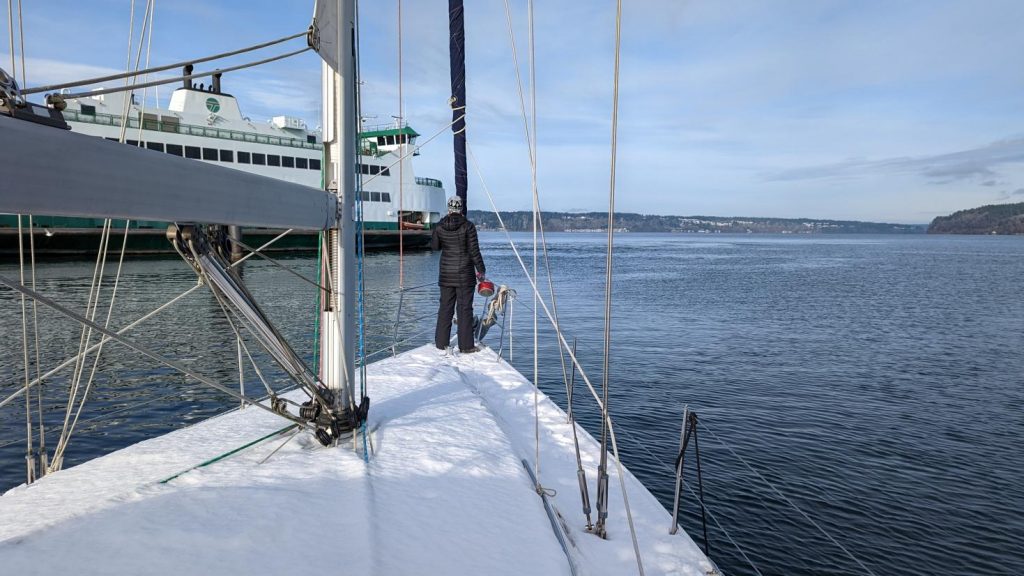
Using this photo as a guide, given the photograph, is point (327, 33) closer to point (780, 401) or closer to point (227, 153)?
point (780, 401)

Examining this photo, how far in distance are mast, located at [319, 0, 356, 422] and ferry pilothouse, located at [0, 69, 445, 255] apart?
72.6 ft

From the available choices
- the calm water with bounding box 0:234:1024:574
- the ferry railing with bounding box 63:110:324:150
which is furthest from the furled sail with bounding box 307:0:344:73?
→ the ferry railing with bounding box 63:110:324:150

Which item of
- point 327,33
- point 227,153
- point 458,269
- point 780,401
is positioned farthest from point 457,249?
point 227,153

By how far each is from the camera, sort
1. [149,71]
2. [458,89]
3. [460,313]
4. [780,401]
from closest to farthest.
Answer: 1. [149,71]
2. [460,313]
3. [458,89]
4. [780,401]

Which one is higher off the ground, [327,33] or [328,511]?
[327,33]

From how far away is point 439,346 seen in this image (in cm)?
761

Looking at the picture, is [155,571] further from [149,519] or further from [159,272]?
[159,272]

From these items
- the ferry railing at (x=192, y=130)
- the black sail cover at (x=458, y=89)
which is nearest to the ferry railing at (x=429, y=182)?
the ferry railing at (x=192, y=130)

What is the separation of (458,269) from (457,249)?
0.24m

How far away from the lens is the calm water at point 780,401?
5820 mm

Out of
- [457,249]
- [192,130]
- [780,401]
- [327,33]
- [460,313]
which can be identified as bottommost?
[780,401]

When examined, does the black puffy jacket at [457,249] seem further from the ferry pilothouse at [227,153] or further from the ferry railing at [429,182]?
the ferry railing at [429,182]

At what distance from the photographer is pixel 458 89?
27.6 ft

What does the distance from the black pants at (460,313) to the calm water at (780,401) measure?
2457 millimetres
